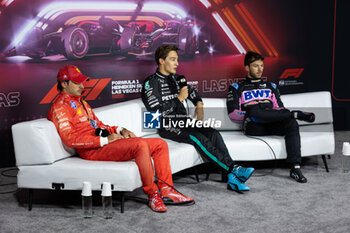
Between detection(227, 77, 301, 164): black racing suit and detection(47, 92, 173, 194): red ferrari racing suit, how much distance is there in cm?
116

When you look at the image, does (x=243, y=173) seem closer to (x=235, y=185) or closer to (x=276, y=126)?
(x=235, y=185)

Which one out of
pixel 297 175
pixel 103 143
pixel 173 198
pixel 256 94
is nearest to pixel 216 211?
pixel 173 198

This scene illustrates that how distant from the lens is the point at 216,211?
3.20 metres

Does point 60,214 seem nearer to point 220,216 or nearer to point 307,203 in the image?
point 220,216

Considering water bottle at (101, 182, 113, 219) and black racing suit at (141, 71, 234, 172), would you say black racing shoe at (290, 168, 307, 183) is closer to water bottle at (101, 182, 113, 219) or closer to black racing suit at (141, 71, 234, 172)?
black racing suit at (141, 71, 234, 172)

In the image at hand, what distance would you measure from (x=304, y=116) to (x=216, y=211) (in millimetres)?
1348

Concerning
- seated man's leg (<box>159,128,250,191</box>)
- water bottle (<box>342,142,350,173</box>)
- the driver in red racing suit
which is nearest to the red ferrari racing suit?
the driver in red racing suit

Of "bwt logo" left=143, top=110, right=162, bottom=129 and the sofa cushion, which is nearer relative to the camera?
the sofa cushion

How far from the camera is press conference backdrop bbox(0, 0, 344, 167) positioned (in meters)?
4.35

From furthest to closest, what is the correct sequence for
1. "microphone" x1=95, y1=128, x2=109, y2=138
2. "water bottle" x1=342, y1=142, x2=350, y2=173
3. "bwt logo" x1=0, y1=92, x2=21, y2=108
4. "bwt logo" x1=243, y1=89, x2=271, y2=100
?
"bwt logo" x1=243, y1=89, x2=271, y2=100 → "bwt logo" x1=0, y1=92, x2=21, y2=108 → "water bottle" x1=342, y1=142, x2=350, y2=173 → "microphone" x1=95, y1=128, x2=109, y2=138

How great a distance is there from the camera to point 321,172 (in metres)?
4.20

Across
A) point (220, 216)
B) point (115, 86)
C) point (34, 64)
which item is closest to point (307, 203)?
point (220, 216)

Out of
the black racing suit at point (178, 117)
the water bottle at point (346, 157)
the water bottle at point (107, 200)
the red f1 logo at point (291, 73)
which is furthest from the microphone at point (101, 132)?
the red f1 logo at point (291, 73)

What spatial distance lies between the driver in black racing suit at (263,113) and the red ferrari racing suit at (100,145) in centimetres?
116
